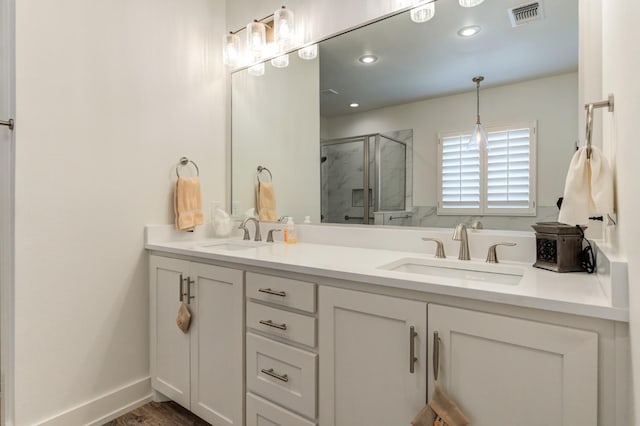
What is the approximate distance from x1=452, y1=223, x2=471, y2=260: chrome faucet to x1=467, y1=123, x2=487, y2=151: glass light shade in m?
0.35

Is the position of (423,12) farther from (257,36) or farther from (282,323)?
(282,323)

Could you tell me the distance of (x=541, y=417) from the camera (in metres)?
0.81

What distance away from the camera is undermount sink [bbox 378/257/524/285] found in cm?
121

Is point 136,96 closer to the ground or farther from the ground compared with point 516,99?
farther from the ground

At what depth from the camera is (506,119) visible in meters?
1.37

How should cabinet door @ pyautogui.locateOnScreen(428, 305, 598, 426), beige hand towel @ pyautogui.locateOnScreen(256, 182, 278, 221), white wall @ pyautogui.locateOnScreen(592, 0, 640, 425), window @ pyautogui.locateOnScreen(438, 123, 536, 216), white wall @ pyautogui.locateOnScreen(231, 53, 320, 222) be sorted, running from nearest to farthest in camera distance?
white wall @ pyautogui.locateOnScreen(592, 0, 640, 425) < cabinet door @ pyautogui.locateOnScreen(428, 305, 598, 426) < window @ pyautogui.locateOnScreen(438, 123, 536, 216) < white wall @ pyautogui.locateOnScreen(231, 53, 320, 222) < beige hand towel @ pyautogui.locateOnScreen(256, 182, 278, 221)

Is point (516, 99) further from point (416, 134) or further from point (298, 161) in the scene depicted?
point (298, 161)

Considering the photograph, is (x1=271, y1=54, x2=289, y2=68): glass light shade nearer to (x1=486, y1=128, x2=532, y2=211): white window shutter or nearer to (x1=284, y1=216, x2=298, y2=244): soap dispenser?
(x1=284, y1=216, x2=298, y2=244): soap dispenser

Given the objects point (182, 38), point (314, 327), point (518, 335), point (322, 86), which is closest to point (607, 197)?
point (518, 335)

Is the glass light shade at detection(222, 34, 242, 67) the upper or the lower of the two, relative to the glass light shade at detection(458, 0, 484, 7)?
upper

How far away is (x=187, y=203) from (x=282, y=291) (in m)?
1.07

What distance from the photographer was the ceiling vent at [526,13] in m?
1.30

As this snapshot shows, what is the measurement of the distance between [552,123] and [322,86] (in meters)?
1.19

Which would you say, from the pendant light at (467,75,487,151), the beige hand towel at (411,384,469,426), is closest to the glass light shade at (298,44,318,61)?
the pendant light at (467,75,487,151)
